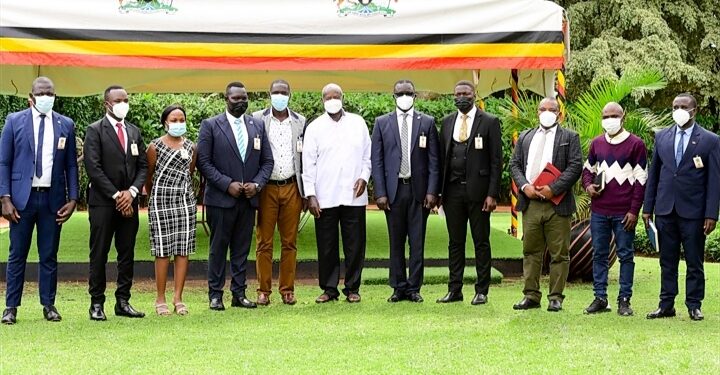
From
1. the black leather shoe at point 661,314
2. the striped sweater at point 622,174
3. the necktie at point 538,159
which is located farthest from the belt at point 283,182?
the black leather shoe at point 661,314

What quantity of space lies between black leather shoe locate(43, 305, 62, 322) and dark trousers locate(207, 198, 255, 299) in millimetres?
1344

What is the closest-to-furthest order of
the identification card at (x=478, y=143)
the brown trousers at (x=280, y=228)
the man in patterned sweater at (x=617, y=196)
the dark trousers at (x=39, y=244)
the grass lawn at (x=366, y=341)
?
the grass lawn at (x=366, y=341) → the dark trousers at (x=39, y=244) → the man in patterned sweater at (x=617, y=196) → the identification card at (x=478, y=143) → the brown trousers at (x=280, y=228)

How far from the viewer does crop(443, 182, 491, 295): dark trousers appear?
891cm

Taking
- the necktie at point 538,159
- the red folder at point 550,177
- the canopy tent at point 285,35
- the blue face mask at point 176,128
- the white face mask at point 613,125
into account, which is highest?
the canopy tent at point 285,35

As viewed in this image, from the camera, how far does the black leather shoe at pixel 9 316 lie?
795cm

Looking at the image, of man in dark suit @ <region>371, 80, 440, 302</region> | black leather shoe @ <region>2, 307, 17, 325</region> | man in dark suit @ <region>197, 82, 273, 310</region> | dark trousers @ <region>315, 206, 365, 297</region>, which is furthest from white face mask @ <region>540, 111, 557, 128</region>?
black leather shoe @ <region>2, 307, 17, 325</region>

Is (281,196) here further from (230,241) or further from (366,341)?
(366,341)

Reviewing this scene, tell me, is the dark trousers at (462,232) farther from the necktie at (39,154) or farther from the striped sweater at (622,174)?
the necktie at (39,154)

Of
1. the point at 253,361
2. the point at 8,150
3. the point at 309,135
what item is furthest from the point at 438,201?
the point at 8,150

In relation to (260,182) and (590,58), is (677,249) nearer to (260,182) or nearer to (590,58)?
(260,182)

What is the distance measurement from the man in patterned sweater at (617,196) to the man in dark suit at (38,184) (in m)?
4.45

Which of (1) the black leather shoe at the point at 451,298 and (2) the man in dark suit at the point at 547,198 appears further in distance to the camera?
(1) the black leather shoe at the point at 451,298

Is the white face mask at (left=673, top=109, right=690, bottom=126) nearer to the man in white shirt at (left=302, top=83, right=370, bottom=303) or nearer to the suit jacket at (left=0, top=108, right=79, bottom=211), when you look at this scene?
the man in white shirt at (left=302, top=83, right=370, bottom=303)

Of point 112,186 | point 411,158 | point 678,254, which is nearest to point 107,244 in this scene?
point 112,186
